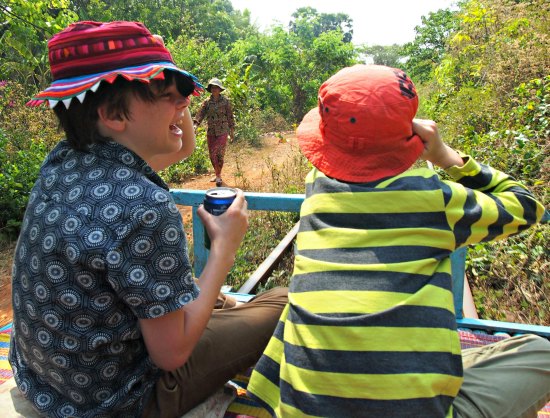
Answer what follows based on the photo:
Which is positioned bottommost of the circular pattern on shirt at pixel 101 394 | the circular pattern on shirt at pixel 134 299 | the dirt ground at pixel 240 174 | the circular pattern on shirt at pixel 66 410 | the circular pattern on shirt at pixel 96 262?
the dirt ground at pixel 240 174

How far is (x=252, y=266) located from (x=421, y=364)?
3344mm

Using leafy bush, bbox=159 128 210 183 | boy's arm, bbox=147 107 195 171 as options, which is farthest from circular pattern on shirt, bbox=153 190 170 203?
leafy bush, bbox=159 128 210 183

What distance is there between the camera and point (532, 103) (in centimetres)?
531

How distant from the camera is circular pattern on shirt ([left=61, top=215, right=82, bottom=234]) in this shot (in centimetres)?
112

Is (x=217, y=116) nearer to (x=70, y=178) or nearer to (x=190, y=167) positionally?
(x=190, y=167)

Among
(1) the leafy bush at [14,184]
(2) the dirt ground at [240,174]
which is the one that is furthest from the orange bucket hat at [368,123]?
(1) the leafy bush at [14,184]

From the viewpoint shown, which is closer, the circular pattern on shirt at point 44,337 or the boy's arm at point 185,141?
the circular pattern on shirt at point 44,337

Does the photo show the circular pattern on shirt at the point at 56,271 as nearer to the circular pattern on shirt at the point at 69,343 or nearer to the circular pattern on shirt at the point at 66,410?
the circular pattern on shirt at the point at 69,343

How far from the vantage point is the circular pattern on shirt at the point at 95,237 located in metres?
1.10

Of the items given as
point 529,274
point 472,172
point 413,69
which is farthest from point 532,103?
point 413,69

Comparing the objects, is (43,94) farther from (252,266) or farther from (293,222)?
(293,222)

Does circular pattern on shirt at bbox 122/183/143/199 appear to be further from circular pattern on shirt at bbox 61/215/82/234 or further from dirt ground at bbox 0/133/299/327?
dirt ground at bbox 0/133/299/327

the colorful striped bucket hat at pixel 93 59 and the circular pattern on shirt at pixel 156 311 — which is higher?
the colorful striped bucket hat at pixel 93 59

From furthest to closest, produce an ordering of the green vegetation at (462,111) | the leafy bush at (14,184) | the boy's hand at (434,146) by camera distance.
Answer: the leafy bush at (14,184) → the green vegetation at (462,111) → the boy's hand at (434,146)
